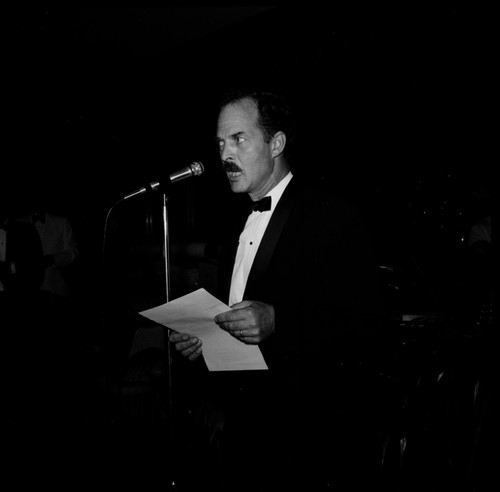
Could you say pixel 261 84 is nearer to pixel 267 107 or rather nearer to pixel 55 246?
pixel 55 246

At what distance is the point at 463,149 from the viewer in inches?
126

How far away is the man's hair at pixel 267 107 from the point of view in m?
1.88

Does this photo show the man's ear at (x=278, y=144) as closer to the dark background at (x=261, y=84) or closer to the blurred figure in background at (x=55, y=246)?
the dark background at (x=261, y=84)

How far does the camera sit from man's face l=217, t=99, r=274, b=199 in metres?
→ 1.83

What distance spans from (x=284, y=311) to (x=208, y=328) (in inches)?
9.8

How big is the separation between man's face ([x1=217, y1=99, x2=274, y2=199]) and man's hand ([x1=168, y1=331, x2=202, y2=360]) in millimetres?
579

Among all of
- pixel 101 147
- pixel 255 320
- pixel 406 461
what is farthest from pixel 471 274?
pixel 101 147

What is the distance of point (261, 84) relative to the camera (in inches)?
184

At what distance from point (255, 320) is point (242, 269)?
47 centimetres

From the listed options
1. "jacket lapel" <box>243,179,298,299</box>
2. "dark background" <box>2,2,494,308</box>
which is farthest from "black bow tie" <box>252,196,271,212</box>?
"dark background" <box>2,2,494,308</box>

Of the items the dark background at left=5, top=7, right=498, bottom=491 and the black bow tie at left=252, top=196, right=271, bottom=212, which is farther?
the dark background at left=5, top=7, right=498, bottom=491

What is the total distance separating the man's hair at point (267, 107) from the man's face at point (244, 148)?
0.02 metres

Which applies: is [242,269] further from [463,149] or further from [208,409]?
[463,149]

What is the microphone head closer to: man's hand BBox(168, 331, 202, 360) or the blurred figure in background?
man's hand BBox(168, 331, 202, 360)
